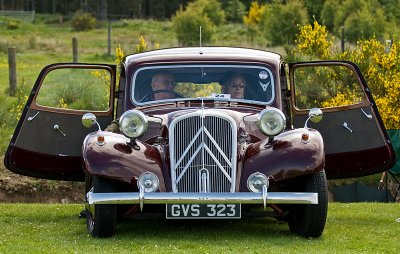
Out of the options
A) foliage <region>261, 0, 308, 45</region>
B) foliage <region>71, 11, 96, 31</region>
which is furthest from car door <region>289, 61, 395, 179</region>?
foliage <region>71, 11, 96, 31</region>

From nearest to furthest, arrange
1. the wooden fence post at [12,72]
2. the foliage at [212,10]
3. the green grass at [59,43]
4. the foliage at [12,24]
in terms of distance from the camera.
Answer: the wooden fence post at [12,72] < the green grass at [59,43] < the foliage at [212,10] < the foliage at [12,24]

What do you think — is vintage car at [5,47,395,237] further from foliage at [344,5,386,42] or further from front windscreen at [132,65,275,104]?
foliage at [344,5,386,42]

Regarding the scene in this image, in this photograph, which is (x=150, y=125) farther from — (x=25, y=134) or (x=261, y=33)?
(x=261, y=33)

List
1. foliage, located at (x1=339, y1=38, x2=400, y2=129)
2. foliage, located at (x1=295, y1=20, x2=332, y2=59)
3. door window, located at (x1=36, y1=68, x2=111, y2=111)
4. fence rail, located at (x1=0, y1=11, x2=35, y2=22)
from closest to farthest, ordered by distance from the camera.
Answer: foliage, located at (x1=339, y1=38, x2=400, y2=129) < foliage, located at (x1=295, y1=20, x2=332, y2=59) < door window, located at (x1=36, y1=68, x2=111, y2=111) < fence rail, located at (x1=0, y1=11, x2=35, y2=22)

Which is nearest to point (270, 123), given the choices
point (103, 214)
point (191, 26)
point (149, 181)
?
point (149, 181)

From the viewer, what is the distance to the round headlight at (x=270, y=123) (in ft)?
32.6

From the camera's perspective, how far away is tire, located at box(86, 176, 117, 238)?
965 centimetres

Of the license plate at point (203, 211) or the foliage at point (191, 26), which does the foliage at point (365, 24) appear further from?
the license plate at point (203, 211)

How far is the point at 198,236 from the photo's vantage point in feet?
32.7

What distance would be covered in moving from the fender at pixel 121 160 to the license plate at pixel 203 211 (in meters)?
0.33

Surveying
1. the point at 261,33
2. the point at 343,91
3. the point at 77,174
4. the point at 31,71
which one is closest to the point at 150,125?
the point at 77,174

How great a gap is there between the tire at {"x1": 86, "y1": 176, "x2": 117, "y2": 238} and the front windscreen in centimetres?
175

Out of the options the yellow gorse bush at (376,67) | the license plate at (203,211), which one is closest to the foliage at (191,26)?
the yellow gorse bush at (376,67)

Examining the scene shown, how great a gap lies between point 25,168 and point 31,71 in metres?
20.3
